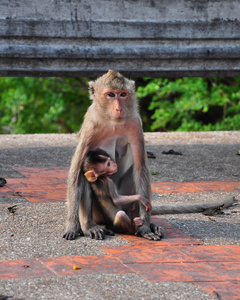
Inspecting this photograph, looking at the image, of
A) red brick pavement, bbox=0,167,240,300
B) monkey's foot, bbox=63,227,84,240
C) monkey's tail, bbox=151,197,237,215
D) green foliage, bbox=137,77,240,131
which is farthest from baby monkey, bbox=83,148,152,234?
green foliage, bbox=137,77,240,131

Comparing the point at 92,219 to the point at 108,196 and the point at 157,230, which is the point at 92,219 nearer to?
the point at 108,196

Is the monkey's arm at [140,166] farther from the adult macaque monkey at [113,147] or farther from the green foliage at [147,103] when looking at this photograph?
the green foliage at [147,103]

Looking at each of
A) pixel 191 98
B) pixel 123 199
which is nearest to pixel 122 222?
pixel 123 199

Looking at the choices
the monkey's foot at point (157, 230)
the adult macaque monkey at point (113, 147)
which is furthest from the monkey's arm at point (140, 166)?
the monkey's foot at point (157, 230)

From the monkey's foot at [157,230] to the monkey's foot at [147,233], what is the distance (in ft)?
0.05

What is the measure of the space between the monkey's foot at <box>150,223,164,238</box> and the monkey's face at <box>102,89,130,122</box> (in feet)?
2.47

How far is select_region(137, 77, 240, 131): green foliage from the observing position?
1102 centimetres

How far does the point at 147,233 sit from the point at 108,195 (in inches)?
14.5

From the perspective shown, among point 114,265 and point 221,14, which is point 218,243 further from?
point 221,14

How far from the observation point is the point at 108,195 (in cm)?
411

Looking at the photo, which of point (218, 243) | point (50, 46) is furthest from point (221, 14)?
point (218, 243)

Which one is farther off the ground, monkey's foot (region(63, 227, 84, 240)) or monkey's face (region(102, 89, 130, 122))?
monkey's face (region(102, 89, 130, 122))

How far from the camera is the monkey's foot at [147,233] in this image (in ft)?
12.9

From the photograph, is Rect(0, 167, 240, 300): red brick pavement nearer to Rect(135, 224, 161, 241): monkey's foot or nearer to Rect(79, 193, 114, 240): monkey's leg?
Rect(135, 224, 161, 241): monkey's foot
